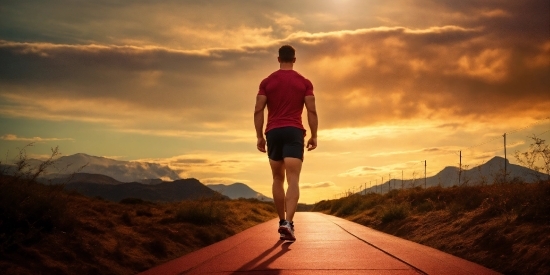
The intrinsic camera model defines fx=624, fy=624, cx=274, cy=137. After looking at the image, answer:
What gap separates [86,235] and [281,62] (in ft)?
12.9

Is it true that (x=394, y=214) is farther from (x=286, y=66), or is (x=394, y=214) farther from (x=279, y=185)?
(x=286, y=66)

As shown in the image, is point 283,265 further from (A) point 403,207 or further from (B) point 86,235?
(A) point 403,207

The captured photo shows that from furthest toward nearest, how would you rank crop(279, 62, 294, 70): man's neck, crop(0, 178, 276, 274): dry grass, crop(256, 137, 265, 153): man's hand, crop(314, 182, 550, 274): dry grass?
Result: crop(279, 62, 294, 70): man's neck
crop(256, 137, 265, 153): man's hand
crop(314, 182, 550, 274): dry grass
crop(0, 178, 276, 274): dry grass

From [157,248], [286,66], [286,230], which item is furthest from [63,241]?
[286,66]

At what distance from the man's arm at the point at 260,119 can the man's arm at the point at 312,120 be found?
0.68 m

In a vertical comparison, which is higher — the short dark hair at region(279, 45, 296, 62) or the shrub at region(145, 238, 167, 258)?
the short dark hair at region(279, 45, 296, 62)

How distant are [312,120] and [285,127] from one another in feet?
2.02

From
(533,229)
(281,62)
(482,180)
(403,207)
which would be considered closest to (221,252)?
(281,62)

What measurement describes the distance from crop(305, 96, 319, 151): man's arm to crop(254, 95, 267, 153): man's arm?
678 millimetres

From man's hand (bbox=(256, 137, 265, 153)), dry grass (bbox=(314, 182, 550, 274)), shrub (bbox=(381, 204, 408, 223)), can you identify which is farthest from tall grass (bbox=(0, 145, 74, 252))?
shrub (bbox=(381, 204, 408, 223))

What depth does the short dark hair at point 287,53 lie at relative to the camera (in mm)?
9875

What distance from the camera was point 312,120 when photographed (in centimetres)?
968

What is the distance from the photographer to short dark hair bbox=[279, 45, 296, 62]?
389 inches

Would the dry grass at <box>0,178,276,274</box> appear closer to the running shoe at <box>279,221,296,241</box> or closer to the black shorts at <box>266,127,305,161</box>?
the running shoe at <box>279,221,296,241</box>
